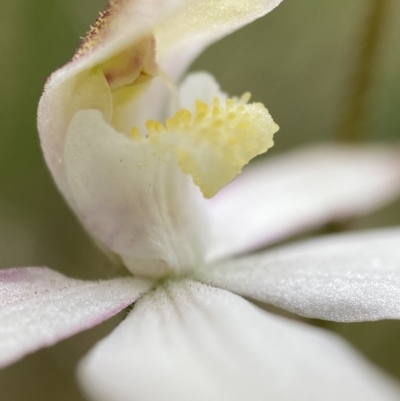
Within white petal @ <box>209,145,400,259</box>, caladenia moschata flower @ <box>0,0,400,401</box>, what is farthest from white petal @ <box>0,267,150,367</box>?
white petal @ <box>209,145,400,259</box>

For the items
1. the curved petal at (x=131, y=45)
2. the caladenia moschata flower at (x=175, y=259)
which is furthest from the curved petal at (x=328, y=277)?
the curved petal at (x=131, y=45)

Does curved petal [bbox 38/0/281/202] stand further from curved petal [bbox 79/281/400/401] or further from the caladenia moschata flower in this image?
curved petal [bbox 79/281/400/401]

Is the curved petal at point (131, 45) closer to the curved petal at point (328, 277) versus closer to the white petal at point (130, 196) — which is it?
the white petal at point (130, 196)

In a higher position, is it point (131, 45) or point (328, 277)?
point (131, 45)

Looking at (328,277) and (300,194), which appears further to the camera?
(300,194)

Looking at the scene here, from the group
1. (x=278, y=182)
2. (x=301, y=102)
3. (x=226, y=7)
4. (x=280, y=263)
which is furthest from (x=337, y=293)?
(x=301, y=102)

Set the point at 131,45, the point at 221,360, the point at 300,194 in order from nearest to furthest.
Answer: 1. the point at 221,360
2. the point at 131,45
3. the point at 300,194

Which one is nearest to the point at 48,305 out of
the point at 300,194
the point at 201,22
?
the point at 201,22

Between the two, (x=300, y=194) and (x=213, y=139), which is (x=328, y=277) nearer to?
(x=213, y=139)
